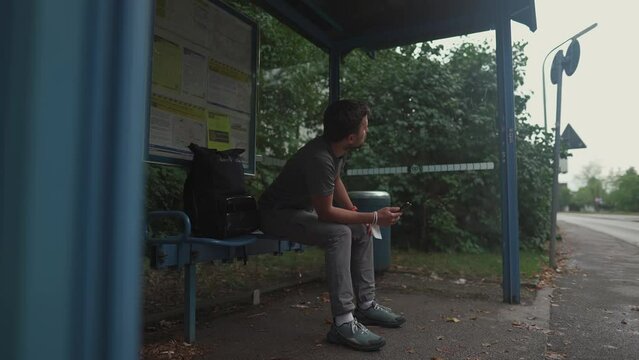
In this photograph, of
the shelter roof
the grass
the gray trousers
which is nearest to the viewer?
the gray trousers

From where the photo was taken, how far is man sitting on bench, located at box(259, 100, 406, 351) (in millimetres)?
2811

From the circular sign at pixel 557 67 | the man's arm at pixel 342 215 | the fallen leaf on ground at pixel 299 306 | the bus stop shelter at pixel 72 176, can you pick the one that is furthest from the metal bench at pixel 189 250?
the circular sign at pixel 557 67

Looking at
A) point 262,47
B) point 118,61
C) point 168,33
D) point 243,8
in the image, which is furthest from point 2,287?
point 262,47

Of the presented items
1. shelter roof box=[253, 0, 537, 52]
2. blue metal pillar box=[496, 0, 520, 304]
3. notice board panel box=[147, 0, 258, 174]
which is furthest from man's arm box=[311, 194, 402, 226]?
shelter roof box=[253, 0, 537, 52]

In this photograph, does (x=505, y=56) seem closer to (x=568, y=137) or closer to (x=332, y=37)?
(x=332, y=37)

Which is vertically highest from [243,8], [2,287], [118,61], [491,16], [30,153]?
[243,8]

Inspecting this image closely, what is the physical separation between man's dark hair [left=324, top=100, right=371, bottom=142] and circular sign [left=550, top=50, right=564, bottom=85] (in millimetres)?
4686

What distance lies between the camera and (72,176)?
0.72 m

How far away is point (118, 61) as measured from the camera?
748mm

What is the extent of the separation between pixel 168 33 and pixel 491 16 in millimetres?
2924

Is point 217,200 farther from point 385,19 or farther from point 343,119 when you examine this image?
point 385,19

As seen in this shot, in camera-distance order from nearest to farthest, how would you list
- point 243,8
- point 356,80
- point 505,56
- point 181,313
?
1. point 181,313
2. point 505,56
3. point 243,8
4. point 356,80

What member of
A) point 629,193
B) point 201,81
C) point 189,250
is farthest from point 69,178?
point 629,193

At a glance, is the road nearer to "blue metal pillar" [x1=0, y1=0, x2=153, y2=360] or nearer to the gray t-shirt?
the gray t-shirt
